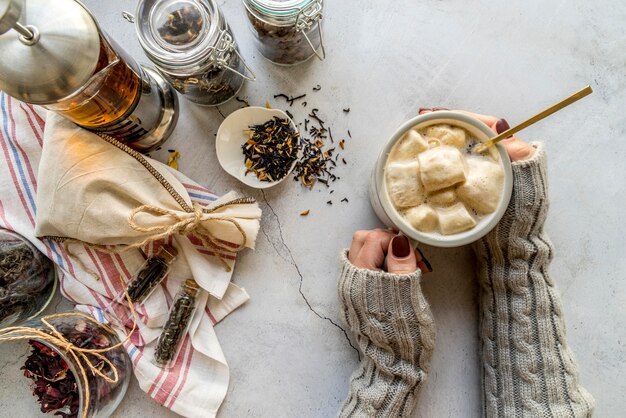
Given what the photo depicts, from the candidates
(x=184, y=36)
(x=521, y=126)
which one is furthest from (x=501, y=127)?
(x=184, y=36)

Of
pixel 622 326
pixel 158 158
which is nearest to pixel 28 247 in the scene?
pixel 158 158

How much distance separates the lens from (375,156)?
111 cm

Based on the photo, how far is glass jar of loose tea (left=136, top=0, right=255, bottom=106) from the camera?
89 cm

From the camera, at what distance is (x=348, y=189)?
1.10m

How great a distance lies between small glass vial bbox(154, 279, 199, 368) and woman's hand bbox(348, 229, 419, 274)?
36cm

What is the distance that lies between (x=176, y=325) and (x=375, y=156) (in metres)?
0.58

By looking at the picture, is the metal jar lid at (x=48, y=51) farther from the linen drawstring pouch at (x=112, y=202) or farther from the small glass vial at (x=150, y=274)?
the small glass vial at (x=150, y=274)

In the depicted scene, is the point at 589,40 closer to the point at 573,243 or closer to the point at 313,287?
the point at 573,243

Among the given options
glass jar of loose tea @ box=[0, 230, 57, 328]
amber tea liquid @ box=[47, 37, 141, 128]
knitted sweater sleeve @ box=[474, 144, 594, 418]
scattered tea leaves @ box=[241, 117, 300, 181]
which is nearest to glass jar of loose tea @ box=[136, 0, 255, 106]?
amber tea liquid @ box=[47, 37, 141, 128]

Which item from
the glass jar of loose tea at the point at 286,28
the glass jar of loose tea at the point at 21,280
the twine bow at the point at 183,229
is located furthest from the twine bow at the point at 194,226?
the glass jar of loose tea at the point at 286,28

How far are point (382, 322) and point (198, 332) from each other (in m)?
0.41

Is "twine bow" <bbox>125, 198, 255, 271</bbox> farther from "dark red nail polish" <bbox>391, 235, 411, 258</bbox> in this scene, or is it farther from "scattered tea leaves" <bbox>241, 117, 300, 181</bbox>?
"dark red nail polish" <bbox>391, 235, 411, 258</bbox>

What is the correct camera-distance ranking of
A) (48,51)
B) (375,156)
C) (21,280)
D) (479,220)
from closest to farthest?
1. (48,51)
2. (479,220)
3. (21,280)
4. (375,156)

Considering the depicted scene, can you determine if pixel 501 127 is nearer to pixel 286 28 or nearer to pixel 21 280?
Result: pixel 286 28
